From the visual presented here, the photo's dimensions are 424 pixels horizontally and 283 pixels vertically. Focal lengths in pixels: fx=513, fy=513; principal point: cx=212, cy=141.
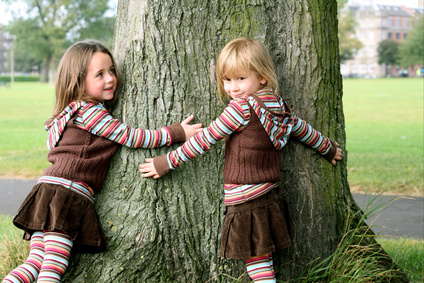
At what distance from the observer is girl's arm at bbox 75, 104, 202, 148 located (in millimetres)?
2908

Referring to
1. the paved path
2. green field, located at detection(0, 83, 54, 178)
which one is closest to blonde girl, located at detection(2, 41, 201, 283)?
the paved path

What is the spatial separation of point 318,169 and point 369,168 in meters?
4.64

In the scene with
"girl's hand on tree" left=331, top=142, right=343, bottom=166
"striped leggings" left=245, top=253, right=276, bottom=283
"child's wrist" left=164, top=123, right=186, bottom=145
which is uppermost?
"child's wrist" left=164, top=123, right=186, bottom=145

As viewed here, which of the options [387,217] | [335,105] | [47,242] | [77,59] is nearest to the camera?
[47,242]

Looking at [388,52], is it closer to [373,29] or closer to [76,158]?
[373,29]

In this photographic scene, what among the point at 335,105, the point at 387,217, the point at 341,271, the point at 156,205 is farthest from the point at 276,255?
the point at 387,217

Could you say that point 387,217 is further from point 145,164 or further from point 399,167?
point 145,164

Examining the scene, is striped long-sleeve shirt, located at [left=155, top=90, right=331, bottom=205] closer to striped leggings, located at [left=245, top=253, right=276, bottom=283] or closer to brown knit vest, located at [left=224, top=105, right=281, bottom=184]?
brown knit vest, located at [left=224, top=105, right=281, bottom=184]

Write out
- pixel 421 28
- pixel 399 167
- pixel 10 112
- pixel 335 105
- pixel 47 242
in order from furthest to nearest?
pixel 421 28
pixel 10 112
pixel 399 167
pixel 335 105
pixel 47 242

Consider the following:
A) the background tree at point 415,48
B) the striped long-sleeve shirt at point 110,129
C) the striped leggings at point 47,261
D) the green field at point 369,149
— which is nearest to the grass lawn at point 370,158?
the green field at point 369,149

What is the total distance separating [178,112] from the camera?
298 cm

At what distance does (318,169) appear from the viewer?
→ 3176 millimetres

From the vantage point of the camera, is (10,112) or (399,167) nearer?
(399,167)

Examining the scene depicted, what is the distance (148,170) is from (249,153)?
590 millimetres
